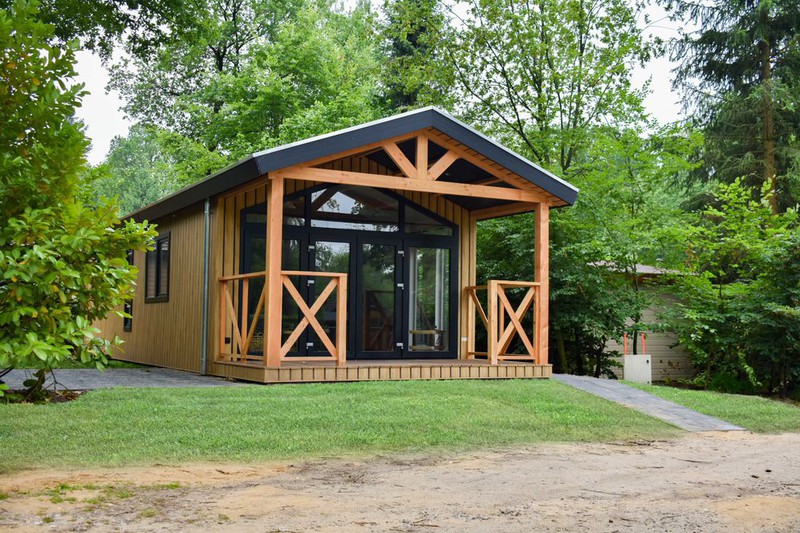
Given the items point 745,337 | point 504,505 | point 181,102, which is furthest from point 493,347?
point 181,102

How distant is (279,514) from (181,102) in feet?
92.9

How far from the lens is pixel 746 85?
22.2 metres

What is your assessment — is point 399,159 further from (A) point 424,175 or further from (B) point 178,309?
(B) point 178,309

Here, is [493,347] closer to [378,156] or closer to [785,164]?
[378,156]

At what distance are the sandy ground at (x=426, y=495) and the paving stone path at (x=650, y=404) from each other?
2172 mm

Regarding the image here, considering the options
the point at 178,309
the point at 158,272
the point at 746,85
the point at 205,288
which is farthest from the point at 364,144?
the point at 746,85

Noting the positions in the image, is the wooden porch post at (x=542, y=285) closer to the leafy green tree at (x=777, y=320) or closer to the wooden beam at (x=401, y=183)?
the wooden beam at (x=401, y=183)

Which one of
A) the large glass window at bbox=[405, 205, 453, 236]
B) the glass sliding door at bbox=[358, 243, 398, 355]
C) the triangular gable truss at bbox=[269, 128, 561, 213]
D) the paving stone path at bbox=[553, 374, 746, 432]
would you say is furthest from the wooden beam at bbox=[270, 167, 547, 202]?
the paving stone path at bbox=[553, 374, 746, 432]

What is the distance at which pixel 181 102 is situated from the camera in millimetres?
31234

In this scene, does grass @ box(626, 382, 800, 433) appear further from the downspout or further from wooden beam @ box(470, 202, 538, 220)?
the downspout

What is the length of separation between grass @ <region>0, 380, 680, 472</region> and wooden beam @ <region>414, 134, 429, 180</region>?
279 cm

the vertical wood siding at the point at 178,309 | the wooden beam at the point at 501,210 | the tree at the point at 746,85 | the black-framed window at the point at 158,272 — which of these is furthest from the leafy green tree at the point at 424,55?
the black-framed window at the point at 158,272

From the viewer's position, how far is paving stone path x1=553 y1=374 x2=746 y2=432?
9.38m

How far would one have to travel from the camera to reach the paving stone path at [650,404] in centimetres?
938
